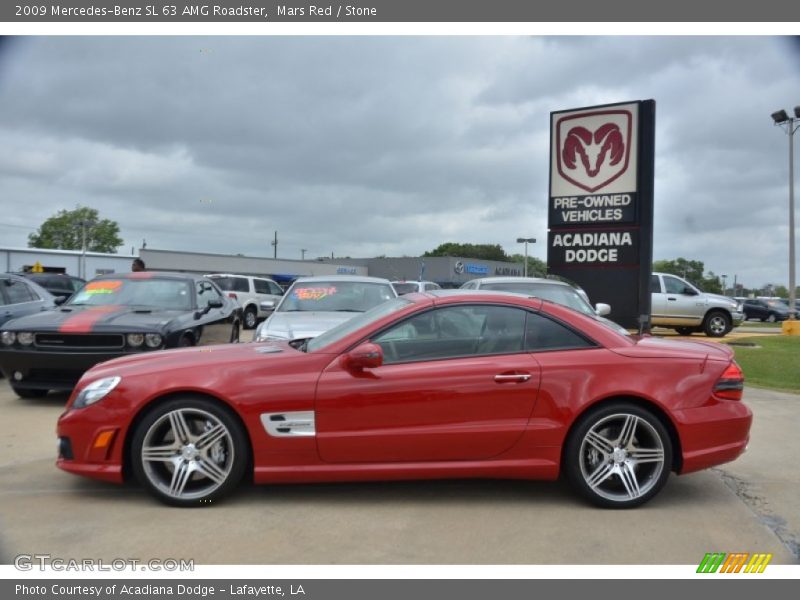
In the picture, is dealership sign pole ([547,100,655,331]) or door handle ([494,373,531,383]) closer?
door handle ([494,373,531,383])

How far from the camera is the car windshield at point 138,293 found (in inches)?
314

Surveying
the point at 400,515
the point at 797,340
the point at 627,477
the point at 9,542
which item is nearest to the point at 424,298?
the point at 400,515

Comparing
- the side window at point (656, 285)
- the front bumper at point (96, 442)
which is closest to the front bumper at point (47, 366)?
the front bumper at point (96, 442)

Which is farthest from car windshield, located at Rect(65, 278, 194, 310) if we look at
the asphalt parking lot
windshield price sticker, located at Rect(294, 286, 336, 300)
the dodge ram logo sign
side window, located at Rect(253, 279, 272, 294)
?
side window, located at Rect(253, 279, 272, 294)

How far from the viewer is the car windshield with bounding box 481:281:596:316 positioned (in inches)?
336

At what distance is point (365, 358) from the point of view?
12.9 feet

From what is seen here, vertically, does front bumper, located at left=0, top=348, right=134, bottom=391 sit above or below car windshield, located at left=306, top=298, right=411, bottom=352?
below

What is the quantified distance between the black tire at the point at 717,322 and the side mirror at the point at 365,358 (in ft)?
51.2

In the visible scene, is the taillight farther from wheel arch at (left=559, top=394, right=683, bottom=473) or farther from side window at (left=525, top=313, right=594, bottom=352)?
side window at (left=525, top=313, right=594, bottom=352)

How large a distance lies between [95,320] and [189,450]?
3607 millimetres

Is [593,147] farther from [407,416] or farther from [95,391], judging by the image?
[95,391]

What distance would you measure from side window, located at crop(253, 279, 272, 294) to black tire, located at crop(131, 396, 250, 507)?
1651 centimetres

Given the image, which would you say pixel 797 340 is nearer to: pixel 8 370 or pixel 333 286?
pixel 333 286

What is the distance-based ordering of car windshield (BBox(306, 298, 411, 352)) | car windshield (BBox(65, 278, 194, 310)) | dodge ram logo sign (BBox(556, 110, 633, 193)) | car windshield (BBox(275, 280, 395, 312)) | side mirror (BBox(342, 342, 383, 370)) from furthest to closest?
1. dodge ram logo sign (BBox(556, 110, 633, 193))
2. car windshield (BBox(275, 280, 395, 312))
3. car windshield (BBox(65, 278, 194, 310))
4. car windshield (BBox(306, 298, 411, 352))
5. side mirror (BBox(342, 342, 383, 370))
